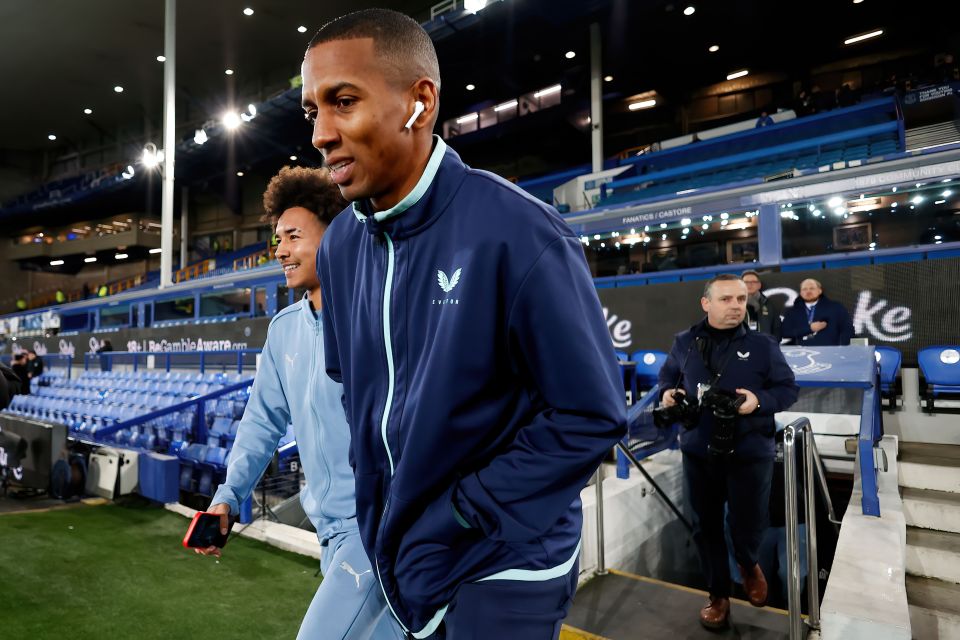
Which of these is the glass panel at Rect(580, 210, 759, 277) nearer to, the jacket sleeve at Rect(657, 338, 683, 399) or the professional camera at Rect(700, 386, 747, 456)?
the jacket sleeve at Rect(657, 338, 683, 399)

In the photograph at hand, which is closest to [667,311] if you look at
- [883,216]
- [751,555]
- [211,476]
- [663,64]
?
[883,216]

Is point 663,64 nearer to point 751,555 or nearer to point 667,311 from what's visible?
point 667,311

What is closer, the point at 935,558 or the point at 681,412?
the point at 681,412

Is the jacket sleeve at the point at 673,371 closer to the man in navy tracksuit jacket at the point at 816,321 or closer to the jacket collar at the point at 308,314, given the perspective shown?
the jacket collar at the point at 308,314

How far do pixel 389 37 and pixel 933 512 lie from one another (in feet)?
15.4

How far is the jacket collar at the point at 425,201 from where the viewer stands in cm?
88

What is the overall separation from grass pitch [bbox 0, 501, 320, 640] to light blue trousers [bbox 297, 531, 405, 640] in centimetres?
210

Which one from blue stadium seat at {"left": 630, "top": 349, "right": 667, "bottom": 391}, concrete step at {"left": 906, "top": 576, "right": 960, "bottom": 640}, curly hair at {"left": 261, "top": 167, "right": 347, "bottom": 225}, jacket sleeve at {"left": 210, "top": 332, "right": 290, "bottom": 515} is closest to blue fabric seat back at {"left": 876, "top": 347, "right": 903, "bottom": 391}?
blue stadium seat at {"left": 630, "top": 349, "right": 667, "bottom": 391}

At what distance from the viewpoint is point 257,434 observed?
1568mm

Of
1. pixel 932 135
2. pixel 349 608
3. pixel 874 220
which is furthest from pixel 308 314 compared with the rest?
pixel 932 135

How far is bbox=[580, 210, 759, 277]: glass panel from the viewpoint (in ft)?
27.0

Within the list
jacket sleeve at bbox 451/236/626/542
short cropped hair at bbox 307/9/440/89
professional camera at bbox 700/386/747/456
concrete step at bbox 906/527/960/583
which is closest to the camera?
jacket sleeve at bbox 451/236/626/542

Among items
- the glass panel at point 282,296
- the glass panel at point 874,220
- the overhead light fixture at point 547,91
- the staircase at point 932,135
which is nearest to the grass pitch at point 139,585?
the glass panel at point 874,220

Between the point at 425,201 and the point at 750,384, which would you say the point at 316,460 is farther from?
the point at 750,384
